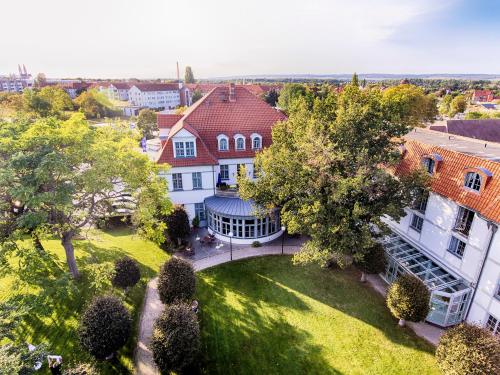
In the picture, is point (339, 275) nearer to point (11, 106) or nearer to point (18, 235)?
point (18, 235)

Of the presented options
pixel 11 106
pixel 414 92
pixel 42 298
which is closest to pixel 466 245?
pixel 42 298

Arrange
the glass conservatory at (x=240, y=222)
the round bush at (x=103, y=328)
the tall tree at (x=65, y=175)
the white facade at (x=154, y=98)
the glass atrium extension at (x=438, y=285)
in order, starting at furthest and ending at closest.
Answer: the white facade at (x=154, y=98), the glass conservatory at (x=240, y=222), the glass atrium extension at (x=438, y=285), the tall tree at (x=65, y=175), the round bush at (x=103, y=328)

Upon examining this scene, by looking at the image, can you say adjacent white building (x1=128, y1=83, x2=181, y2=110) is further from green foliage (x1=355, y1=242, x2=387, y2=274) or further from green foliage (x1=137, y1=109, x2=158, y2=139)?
green foliage (x1=355, y1=242, x2=387, y2=274)

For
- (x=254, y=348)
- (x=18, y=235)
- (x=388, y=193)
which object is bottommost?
(x=254, y=348)

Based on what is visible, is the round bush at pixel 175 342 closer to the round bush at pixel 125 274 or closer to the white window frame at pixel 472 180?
the round bush at pixel 125 274

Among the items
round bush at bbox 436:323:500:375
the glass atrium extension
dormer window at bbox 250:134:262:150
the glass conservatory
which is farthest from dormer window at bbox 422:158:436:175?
dormer window at bbox 250:134:262:150

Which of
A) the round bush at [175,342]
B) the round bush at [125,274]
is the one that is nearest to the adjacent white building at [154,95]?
the round bush at [125,274]
